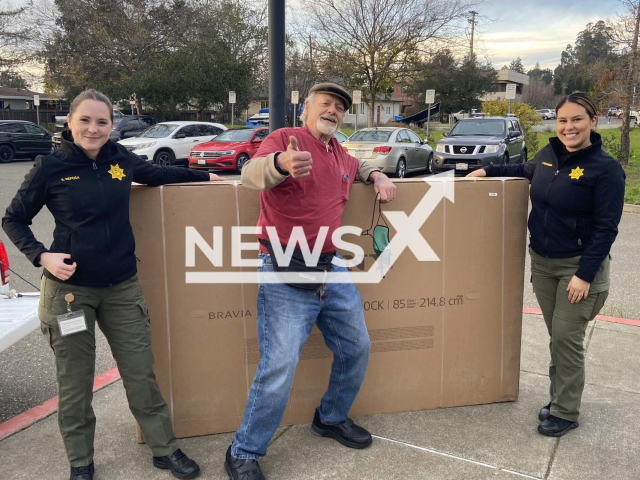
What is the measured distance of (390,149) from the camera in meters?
15.2

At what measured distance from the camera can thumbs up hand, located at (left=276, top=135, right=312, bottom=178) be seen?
2201 mm

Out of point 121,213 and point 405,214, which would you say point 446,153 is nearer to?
point 405,214

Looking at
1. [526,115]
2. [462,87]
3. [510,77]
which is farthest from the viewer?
[510,77]

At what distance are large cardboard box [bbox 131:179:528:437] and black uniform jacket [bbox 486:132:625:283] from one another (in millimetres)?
275

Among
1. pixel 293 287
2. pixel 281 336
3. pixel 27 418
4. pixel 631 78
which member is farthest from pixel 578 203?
pixel 631 78

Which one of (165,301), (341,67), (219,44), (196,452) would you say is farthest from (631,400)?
(219,44)

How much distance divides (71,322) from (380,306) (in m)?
1.62

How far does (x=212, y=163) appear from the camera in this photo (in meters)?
17.0

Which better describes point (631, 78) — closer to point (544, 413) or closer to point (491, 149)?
point (491, 149)

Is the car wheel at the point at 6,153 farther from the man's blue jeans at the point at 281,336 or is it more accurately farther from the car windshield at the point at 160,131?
the man's blue jeans at the point at 281,336

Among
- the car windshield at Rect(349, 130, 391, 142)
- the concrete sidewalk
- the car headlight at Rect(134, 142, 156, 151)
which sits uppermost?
the car windshield at Rect(349, 130, 391, 142)

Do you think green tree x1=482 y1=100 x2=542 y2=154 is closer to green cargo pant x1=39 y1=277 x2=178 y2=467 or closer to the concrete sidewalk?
the concrete sidewalk

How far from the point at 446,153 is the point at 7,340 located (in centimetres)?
1386

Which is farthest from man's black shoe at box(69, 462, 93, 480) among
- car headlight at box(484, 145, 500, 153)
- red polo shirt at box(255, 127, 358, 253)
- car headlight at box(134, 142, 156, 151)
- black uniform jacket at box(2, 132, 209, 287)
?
car headlight at box(134, 142, 156, 151)
